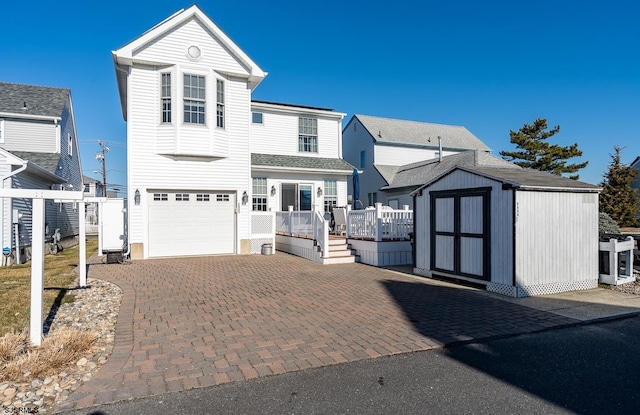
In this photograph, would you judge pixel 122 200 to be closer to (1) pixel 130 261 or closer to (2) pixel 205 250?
(1) pixel 130 261

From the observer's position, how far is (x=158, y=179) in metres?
13.5

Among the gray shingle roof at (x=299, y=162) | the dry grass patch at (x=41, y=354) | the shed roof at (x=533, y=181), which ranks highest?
the gray shingle roof at (x=299, y=162)

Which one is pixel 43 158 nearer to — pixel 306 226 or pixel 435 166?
pixel 306 226

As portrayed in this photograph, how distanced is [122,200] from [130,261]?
2.04 metres

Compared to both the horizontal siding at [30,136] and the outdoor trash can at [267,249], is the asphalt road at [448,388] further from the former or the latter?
the horizontal siding at [30,136]

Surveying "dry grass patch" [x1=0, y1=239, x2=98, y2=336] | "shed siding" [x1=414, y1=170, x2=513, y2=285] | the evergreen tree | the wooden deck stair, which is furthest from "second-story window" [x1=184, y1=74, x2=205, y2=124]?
the evergreen tree

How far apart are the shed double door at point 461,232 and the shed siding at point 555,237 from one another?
0.68m

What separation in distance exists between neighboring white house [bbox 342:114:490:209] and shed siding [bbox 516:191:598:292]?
Answer: 14269mm

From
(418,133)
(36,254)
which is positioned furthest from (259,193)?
(418,133)

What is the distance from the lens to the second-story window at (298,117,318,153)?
1842 centimetres

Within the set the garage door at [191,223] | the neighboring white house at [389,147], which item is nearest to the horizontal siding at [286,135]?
the garage door at [191,223]

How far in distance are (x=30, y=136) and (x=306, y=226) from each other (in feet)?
45.1

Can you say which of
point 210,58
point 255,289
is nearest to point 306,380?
point 255,289

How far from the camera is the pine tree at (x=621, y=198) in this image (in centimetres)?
2667
